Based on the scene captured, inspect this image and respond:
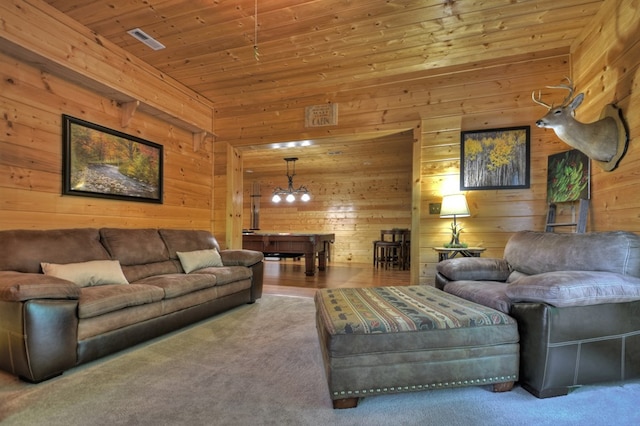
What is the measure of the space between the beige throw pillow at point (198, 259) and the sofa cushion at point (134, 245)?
0.63ft

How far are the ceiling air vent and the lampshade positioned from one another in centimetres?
346

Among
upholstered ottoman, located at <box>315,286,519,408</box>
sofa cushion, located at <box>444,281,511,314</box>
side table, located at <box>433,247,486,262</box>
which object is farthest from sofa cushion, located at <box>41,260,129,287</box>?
side table, located at <box>433,247,486,262</box>

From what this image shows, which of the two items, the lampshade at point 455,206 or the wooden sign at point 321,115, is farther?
the wooden sign at point 321,115

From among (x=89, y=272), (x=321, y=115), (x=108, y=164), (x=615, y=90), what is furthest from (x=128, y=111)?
(x=615, y=90)

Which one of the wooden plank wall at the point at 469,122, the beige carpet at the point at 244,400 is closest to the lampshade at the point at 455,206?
the wooden plank wall at the point at 469,122

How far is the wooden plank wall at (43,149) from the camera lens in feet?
8.15

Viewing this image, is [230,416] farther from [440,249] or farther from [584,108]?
[584,108]

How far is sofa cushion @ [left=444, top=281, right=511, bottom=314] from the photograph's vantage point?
6.16 feet

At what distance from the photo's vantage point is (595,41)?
2779 mm

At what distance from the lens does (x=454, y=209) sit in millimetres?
3404

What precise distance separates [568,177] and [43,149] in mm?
4864

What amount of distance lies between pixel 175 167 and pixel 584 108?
4.64m

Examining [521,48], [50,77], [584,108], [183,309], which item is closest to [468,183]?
[584,108]

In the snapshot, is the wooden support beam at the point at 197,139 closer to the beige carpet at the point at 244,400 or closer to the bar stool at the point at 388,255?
the beige carpet at the point at 244,400
